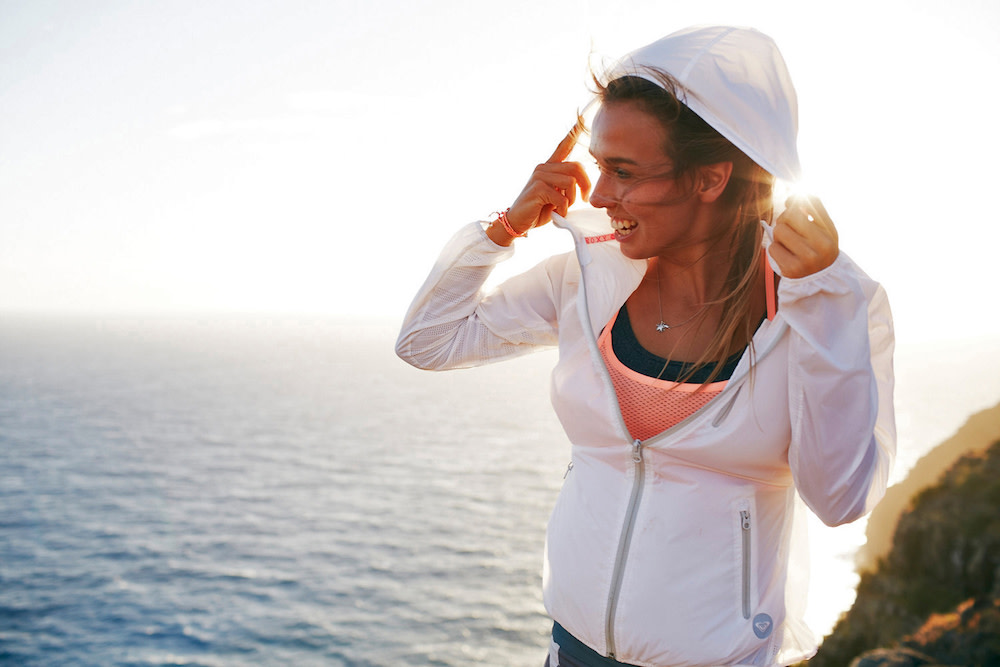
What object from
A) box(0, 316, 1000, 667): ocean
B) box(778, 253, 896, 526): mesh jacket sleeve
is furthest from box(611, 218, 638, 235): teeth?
box(0, 316, 1000, 667): ocean

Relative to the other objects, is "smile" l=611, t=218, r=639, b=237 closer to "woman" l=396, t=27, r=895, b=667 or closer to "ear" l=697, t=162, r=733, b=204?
"woman" l=396, t=27, r=895, b=667

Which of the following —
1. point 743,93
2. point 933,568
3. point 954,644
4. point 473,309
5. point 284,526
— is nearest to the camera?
point 743,93

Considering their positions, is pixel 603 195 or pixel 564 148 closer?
pixel 603 195

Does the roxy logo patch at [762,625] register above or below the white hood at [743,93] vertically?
below

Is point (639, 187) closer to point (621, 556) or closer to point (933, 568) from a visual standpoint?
point (621, 556)

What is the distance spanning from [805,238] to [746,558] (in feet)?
2.89

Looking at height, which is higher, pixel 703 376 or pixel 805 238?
pixel 805 238

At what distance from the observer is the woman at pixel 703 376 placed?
5.93ft

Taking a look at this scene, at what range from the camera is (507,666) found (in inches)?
2213

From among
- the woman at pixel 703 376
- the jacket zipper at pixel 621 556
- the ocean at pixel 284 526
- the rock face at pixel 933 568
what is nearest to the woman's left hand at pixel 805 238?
the woman at pixel 703 376

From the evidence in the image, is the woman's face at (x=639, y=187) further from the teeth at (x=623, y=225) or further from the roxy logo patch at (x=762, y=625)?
the roxy logo patch at (x=762, y=625)

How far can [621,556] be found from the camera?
2.09 meters

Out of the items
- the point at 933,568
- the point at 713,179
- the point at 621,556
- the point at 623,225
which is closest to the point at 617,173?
the point at 623,225

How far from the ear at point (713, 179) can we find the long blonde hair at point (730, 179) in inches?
0.6
